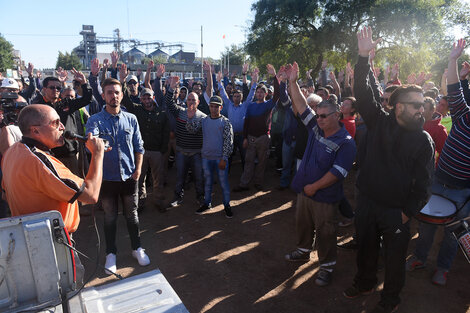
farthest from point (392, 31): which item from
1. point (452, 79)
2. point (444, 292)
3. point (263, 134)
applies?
point (444, 292)

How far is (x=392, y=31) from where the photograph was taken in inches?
703

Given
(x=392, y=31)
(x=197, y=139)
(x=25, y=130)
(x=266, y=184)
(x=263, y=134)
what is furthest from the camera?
(x=392, y=31)

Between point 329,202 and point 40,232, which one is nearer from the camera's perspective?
point 40,232

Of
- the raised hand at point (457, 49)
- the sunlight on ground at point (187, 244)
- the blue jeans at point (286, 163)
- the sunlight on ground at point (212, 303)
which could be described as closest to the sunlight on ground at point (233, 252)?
the sunlight on ground at point (187, 244)

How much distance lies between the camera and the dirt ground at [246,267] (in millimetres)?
3236

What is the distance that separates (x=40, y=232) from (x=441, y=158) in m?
3.95

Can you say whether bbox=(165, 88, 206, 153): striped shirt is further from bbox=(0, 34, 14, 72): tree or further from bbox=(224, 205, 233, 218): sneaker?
bbox=(0, 34, 14, 72): tree

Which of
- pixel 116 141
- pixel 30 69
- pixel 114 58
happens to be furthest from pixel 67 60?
pixel 116 141

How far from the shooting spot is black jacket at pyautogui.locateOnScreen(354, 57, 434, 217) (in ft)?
8.73

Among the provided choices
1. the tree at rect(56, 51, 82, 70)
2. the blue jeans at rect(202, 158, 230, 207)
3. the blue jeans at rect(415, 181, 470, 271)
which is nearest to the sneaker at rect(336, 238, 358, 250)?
the blue jeans at rect(415, 181, 470, 271)

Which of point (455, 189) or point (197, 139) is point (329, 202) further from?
point (197, 139)

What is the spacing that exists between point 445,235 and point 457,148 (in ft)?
3.36

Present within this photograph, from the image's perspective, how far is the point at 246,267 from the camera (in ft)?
12.8

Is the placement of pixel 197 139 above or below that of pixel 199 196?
above
